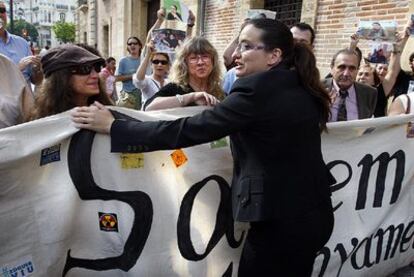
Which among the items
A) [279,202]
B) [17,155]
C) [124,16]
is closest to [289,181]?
[279,202]

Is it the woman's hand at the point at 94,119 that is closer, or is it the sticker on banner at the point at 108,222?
the woman's hand at the point at 94,119

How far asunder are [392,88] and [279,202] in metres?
2.86

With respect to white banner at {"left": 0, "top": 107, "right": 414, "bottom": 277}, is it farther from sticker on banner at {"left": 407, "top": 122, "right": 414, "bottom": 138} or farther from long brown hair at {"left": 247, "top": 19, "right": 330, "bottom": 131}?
long brown hair at {"left": 247, "top": 19, "right": 330, "bottom": 131}

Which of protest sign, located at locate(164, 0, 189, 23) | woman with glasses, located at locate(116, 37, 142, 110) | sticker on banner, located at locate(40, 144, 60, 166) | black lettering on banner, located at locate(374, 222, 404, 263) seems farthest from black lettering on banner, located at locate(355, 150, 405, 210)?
woman with glasses, located at locate(116, 37, 142, 110)

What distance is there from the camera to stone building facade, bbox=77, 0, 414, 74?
17.9 feet

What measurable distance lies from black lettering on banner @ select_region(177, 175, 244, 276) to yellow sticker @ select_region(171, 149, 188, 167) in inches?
5.9

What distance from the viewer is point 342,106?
3.11 m

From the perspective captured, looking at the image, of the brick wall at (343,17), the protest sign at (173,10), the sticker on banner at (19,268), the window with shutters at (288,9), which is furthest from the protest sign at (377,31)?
the window with shutters at (288,9)

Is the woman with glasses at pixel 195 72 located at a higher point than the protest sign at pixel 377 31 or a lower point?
lower

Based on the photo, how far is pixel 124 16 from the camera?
16188 millimetres

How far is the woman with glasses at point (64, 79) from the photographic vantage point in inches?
82.8

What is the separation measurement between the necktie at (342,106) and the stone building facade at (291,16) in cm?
203

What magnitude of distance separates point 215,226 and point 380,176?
1315 mm

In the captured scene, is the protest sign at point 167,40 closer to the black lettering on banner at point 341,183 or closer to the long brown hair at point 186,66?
the long brown hair at point 186,66
